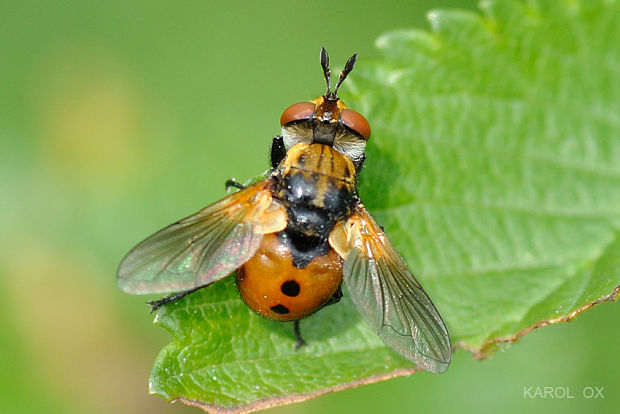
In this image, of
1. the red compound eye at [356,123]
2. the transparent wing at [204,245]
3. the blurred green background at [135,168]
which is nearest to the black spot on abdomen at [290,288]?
the transparent wing at [204,245]

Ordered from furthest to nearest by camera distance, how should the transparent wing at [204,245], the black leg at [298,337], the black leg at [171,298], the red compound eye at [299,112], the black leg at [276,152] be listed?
the black leg at [276,152] → the red compound eye at [299,112] → the black leg at [298,337] → the black leg at [171,298] → the transparent wing at [204,245]

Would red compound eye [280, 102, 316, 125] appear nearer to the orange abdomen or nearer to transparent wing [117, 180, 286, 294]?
transparent wing [117, 180, 286, 294]

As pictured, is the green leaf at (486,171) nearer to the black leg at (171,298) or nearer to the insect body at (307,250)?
the black leg at (171,298)

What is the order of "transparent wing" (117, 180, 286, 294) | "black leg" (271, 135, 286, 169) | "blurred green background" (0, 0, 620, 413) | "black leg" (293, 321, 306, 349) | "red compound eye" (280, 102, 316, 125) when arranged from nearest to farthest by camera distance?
"transparent wing" (117, 180, 286, 294) < "black leg" (293, 321, 306, 349) < "red compound eye" (280, 102, 316, 125) < "black leg" (271, 135, 286, 169) < "blurred green background" (0, 0, 620, 413)

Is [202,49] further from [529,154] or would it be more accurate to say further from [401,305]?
[401,305]

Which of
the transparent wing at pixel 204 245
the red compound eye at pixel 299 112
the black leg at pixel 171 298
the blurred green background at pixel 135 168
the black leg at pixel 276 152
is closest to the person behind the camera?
the transparent wing at pixel 204 245

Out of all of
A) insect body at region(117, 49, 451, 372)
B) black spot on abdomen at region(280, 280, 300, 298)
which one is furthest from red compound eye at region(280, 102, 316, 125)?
black spot on abdomen at region(280, 280, 300, 298)

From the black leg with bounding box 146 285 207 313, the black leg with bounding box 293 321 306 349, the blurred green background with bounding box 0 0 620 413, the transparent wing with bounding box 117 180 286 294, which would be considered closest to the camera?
the transparent wing with bounding box 117 180 286 294
